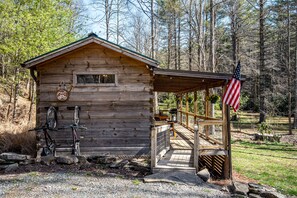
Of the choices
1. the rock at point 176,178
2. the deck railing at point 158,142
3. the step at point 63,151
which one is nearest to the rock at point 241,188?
the rock at point 176,178

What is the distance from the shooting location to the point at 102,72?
8.52 meters

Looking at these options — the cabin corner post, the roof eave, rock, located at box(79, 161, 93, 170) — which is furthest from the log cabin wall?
the cabin corner post

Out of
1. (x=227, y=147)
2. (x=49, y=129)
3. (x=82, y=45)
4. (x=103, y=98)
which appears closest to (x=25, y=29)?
(x=82, y=45)

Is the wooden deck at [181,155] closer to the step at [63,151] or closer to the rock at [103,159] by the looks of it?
the rock at [103,159]

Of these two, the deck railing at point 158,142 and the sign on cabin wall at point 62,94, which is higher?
the sign on cabin wall at point 62,94

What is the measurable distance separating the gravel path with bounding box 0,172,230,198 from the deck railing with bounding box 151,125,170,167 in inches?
38.8

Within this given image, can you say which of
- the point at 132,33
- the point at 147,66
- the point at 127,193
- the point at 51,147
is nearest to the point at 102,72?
the point at 147,66

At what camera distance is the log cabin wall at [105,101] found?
8492mm

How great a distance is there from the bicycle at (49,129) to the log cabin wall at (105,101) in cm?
21

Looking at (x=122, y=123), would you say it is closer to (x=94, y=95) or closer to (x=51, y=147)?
(x=94, y=95)

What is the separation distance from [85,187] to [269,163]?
7979 millimetres

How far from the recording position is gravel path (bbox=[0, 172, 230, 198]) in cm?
544

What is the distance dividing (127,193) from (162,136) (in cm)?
344

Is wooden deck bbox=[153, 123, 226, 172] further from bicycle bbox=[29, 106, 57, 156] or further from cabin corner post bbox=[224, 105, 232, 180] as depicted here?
bicycle bbox=[29, 106, 57, 156]
